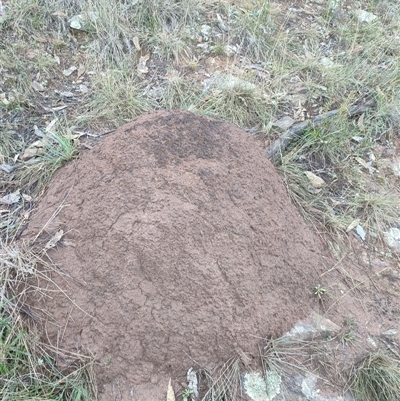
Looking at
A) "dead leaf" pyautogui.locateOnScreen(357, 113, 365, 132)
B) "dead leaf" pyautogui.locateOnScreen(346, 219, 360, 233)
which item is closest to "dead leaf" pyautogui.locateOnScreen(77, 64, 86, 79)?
"dead leaf" pyautogui.locateOnScreen(357, 113, 365, 132)

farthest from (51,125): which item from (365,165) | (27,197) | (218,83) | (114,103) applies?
(365,165)

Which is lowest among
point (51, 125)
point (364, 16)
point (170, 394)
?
point (170, 394)

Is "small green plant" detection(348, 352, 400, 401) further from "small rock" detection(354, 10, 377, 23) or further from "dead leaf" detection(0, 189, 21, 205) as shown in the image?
"small rock" detection(354, 10, 377, 23)

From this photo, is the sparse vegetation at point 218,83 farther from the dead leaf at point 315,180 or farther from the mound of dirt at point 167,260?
the mound of dirt at point 167,260

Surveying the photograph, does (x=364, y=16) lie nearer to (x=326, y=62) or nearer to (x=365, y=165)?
(x=326, y=62)

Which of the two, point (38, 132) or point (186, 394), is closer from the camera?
point (186, 394)

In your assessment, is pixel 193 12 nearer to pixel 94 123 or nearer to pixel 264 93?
pixel 264 93

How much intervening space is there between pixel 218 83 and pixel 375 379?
2.02m

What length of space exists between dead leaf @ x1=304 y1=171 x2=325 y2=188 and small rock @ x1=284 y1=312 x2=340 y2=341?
864 mm

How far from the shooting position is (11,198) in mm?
2246

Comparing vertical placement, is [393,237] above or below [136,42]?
below

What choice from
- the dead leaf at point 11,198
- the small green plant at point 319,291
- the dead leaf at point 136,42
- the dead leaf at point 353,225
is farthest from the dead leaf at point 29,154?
the dead leaf at point 353,225

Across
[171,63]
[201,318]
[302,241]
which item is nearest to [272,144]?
[302,241]

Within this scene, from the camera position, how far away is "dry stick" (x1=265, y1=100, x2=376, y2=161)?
8.41 ft
